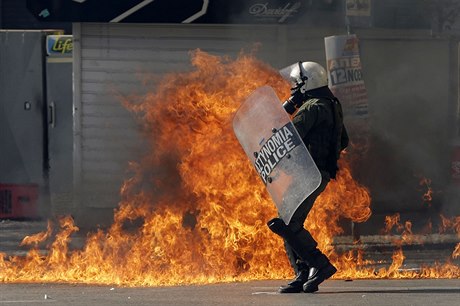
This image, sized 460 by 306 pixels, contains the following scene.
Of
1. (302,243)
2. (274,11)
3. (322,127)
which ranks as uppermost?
(274,11)

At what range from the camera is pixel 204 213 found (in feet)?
32.1

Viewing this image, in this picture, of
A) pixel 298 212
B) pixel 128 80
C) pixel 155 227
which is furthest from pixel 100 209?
pixel 298 212

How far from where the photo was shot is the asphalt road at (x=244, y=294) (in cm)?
855

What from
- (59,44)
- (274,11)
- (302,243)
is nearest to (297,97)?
(302,243)

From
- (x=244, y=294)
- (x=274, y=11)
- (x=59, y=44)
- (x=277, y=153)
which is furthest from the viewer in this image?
(x=59, y=44)

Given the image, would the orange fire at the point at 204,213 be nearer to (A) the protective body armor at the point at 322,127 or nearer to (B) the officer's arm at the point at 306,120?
(A) the protective body armor at the point at 322,127

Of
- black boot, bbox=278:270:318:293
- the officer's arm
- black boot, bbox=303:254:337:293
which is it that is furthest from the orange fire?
the officer's arm

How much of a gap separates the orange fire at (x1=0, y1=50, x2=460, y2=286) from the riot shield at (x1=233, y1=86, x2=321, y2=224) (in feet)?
2.74

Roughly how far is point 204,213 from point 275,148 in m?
1.25

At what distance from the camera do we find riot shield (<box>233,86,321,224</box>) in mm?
8719

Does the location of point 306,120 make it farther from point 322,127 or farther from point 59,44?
point 59,44

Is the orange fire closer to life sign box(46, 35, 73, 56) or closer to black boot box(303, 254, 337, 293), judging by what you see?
black boot box(303, 254, 337, 293)

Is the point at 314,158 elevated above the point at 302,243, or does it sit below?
above

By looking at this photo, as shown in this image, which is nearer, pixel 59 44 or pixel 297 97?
pixel 297 97
